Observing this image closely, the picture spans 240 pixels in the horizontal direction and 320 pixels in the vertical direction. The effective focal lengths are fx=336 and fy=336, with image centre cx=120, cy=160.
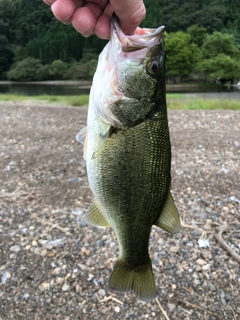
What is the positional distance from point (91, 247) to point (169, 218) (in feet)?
7.54

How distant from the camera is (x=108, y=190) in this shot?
5.61 ft

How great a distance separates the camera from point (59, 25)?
7162cm

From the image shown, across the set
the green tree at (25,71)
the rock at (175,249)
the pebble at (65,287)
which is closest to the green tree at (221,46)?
the green tree at (25,71)

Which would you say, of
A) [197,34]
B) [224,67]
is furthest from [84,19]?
[197,34]

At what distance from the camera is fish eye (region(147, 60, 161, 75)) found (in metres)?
1.59

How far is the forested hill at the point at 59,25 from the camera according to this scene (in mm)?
61531

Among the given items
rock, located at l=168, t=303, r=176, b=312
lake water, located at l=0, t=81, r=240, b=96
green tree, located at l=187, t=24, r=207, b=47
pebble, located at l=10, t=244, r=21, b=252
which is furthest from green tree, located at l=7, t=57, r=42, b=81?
rock, located at l=168, t=303, r=176, b=312

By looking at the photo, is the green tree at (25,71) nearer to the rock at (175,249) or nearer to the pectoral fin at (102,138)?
the rock at (175,249)

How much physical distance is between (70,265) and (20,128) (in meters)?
6.19

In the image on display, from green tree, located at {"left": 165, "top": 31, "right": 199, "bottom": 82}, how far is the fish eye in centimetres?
4964

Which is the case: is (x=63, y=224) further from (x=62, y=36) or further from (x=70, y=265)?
(x=62, y=36)

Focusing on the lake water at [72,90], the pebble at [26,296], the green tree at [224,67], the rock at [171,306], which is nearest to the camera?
the rock at [171,306]

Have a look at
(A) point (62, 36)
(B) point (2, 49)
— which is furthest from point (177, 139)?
(B) point (2, 49)

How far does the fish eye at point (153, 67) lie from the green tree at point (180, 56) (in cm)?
4964
